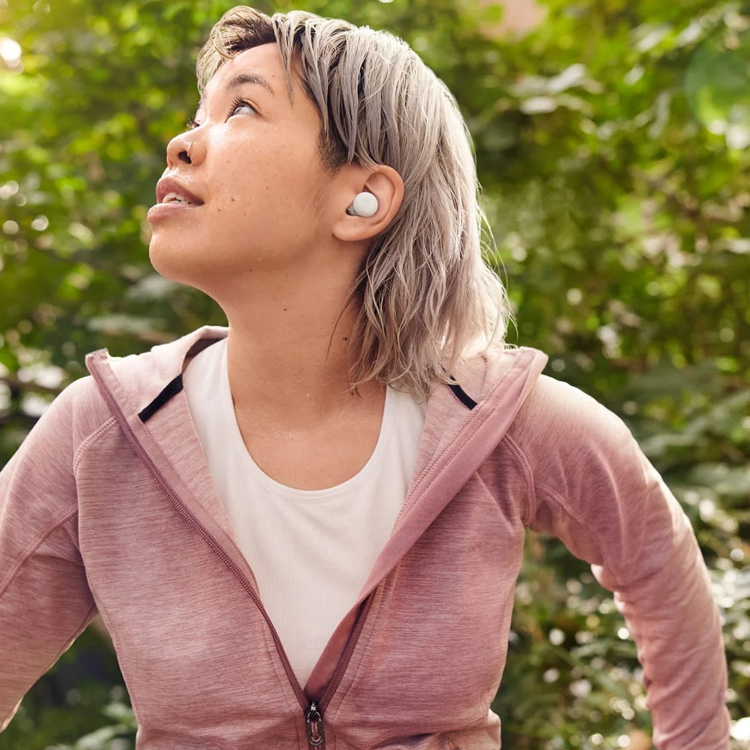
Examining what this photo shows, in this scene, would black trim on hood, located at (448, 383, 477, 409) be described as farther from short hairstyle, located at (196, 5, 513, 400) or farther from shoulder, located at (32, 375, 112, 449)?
shoulder, located at (32, 375, 112, 449)

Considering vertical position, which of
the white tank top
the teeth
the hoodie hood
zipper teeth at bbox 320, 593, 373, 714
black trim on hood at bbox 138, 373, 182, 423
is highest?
the teeth

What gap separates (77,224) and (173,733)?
4.82 ft

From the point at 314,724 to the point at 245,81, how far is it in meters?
0.86

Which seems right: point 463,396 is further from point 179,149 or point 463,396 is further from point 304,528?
point 179,149

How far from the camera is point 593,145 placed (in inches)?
92.0

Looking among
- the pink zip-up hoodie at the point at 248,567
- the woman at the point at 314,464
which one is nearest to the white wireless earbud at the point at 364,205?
the woman at the point at 314,464

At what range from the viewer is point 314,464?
123 cm

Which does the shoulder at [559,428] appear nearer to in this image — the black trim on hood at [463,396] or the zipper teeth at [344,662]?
the black trim on hood at [463,396]

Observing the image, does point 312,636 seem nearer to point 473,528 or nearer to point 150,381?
point 473,528

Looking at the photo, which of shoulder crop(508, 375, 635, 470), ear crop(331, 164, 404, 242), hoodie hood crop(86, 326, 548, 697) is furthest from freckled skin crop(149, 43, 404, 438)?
shoulder crop(508, 375, 635, 470)

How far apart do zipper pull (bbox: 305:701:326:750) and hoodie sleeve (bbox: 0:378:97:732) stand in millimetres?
381

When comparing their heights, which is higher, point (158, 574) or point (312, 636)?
point (158, 574)

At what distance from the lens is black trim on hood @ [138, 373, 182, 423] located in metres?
1.16

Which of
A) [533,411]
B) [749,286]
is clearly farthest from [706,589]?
[749,286]
